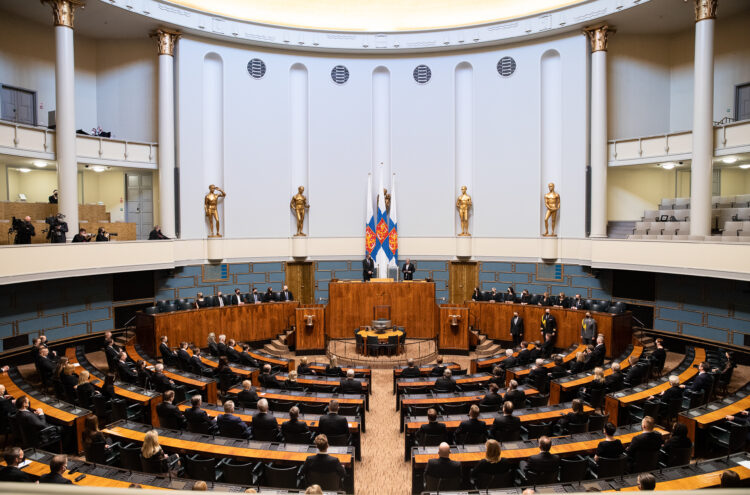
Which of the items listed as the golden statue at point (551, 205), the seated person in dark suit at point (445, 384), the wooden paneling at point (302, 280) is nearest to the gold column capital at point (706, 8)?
the golden statue at point (551, 205)

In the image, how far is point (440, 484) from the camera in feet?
20.2

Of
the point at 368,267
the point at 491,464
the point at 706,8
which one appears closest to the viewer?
the point at 491,464

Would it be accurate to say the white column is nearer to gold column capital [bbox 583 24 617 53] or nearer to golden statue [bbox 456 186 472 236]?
golden statue [bbox 456 186 472 236]

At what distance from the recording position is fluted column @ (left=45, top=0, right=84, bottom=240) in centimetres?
1487

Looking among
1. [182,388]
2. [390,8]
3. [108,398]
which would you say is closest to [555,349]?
[182,388]

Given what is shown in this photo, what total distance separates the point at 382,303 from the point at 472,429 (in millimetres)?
9384

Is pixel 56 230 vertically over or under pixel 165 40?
under

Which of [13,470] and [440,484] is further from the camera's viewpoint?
[440,484]

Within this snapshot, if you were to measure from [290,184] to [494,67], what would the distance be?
930 centimetres

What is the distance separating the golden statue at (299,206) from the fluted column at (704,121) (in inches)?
523

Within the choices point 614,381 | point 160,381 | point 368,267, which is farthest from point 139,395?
point 368,267

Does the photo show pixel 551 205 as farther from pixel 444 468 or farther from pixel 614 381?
pixel 444 468

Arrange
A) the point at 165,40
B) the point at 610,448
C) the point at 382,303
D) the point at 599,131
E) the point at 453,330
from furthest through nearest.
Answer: the point at 165,40
the point at 599,131
the point at 382,303
the point at 453,330
the point at 610,448

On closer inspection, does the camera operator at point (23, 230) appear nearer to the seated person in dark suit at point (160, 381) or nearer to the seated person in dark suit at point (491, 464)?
the seated person in dark suit at point (160, 381)
